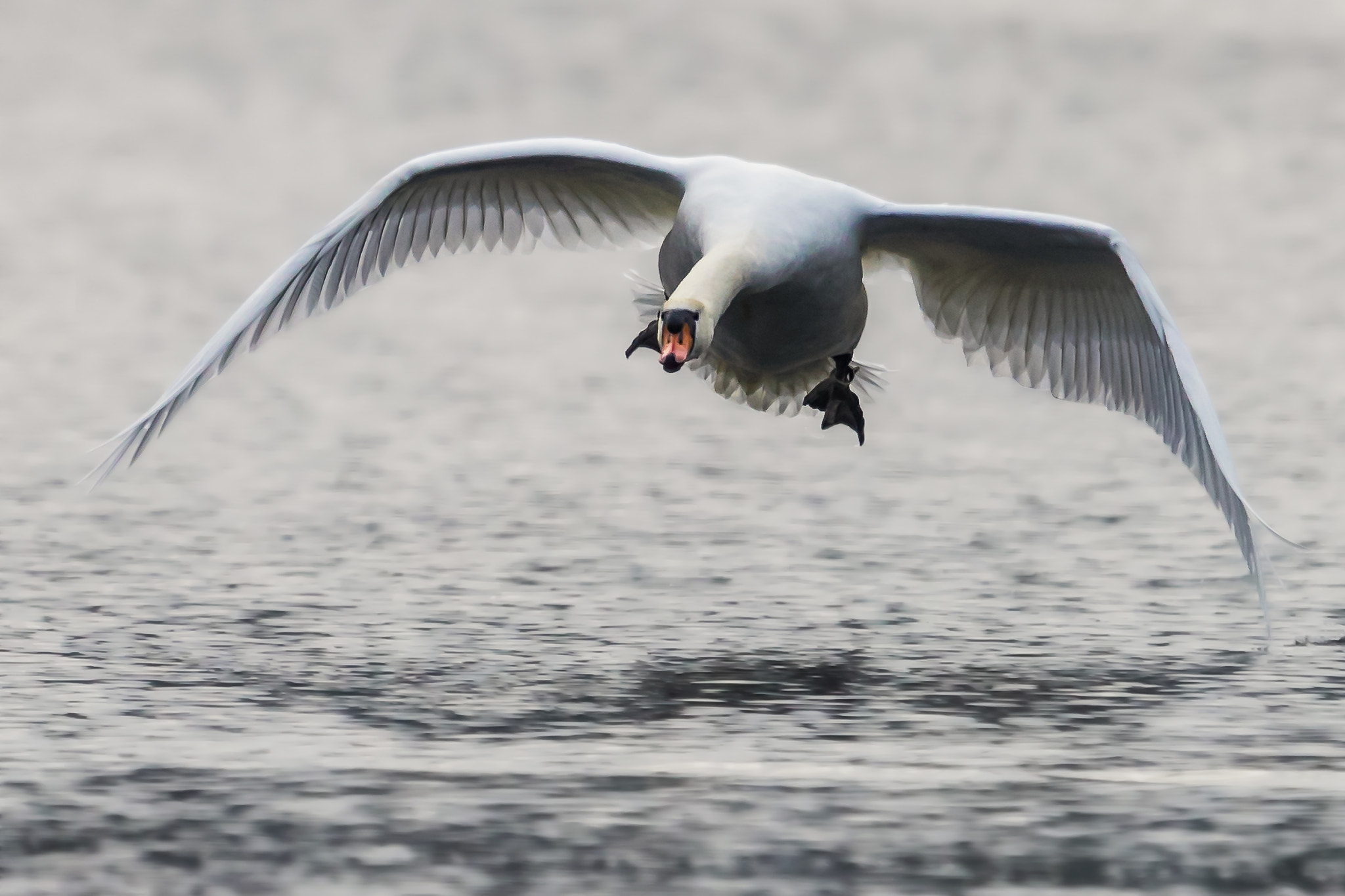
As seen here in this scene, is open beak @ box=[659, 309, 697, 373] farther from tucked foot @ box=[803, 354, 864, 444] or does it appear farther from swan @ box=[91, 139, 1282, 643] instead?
tucked foot @ box=[803, 354, 864, 444]

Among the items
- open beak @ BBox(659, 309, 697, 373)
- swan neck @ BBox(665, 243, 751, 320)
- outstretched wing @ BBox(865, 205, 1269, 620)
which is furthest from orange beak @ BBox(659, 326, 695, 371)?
outstretched wing @ BBox(865, 205, 1269, 620)

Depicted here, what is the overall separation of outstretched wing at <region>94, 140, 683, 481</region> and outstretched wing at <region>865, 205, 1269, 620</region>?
1.35 m

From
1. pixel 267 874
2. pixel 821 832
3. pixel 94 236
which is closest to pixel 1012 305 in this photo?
pixel 821 832

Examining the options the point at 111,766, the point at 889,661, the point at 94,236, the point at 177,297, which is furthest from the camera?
the point at 94,236

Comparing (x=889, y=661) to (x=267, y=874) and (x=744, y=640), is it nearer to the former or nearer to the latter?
(x=744, y=640)

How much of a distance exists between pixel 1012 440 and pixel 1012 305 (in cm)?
469

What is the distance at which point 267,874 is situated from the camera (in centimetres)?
941

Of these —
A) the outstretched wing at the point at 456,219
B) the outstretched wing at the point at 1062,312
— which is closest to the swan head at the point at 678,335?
the outstretched wing at the point at 1062,312

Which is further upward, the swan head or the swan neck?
the swan neck

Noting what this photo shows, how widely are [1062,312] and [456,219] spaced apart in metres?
3.13

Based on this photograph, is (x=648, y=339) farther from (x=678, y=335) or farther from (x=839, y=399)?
(x=678, y=335)

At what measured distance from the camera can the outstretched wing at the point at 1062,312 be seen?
1299 cm

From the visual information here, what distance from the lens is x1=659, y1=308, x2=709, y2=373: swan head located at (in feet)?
38.1

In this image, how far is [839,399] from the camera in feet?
47.4
